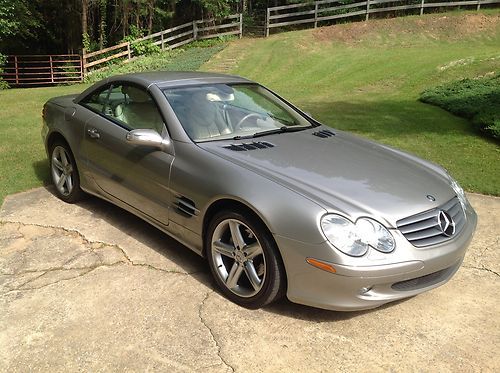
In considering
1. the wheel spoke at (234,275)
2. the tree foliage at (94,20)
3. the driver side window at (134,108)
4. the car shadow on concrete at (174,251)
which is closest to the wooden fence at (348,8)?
the tree foliage at (94,20)

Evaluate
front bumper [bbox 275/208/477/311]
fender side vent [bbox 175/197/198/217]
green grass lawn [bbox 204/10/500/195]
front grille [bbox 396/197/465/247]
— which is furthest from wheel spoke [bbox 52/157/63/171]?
green grass lawn [bbox 204/10/500/195]

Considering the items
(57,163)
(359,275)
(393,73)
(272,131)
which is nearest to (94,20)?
(393,73)

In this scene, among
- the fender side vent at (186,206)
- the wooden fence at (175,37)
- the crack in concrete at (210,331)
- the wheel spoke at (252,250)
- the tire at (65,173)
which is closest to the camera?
the crack in concrete at (210,331)

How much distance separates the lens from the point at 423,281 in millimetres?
2990

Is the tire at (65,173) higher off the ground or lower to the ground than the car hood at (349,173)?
lower

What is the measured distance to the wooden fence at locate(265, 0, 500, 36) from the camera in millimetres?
24234

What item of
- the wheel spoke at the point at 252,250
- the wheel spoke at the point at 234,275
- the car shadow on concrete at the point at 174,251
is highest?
the wheel spoke at the point at 252,250

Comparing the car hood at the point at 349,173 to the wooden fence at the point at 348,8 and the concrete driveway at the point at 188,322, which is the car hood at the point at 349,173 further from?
the wooden fence at the point at 348,8

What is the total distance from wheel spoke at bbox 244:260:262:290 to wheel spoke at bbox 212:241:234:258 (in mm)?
159

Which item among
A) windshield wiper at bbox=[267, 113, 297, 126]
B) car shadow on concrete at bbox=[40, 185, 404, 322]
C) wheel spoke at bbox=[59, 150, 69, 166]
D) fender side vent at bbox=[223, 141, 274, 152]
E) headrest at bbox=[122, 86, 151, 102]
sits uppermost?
headrest at bbox=[122, 86, 151, 102]

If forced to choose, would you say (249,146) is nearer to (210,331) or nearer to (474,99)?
(210,331)

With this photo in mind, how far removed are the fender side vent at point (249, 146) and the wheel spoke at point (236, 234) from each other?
2.08 feet

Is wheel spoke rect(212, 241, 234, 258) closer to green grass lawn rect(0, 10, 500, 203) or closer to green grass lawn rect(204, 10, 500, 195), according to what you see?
green grass lawn rect(0, 10, 500, 203)

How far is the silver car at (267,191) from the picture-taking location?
281 centimetres
